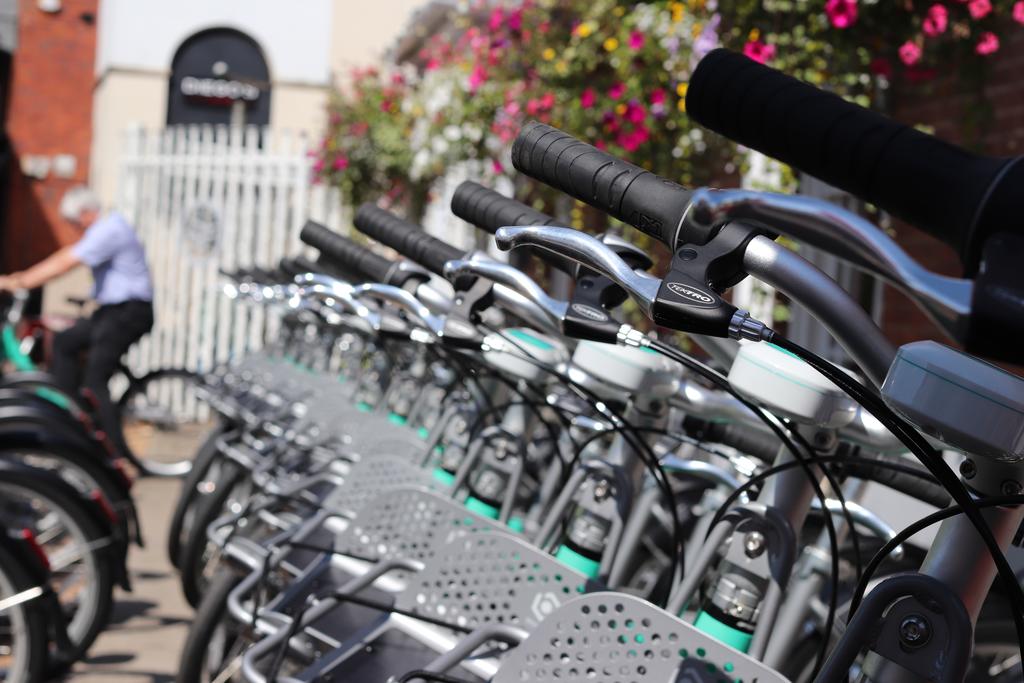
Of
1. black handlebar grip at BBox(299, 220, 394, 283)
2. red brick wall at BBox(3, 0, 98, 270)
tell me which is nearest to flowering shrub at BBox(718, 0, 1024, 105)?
black handlebar grip at BBox(299, 220, 394, 283)

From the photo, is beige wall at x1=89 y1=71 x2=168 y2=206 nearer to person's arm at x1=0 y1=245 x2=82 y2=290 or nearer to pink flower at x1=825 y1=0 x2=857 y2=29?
person's arm at x1=0 y1=245 x2=82 y2=290

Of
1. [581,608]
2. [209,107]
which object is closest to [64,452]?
[581,608]

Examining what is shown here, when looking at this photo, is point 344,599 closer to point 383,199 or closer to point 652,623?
point 652,623

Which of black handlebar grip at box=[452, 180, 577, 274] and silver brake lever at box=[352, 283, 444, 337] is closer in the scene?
black handlebar grip at box=[452, 180, 577, 274]

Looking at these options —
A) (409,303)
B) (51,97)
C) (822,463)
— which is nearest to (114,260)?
(409,303)

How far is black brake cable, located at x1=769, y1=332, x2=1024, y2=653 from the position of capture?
1135 millimetres

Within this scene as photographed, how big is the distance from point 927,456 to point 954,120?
401cm

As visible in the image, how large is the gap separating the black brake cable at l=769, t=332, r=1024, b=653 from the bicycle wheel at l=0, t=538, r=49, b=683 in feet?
9.09

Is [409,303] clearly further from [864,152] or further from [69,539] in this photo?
[69,539]

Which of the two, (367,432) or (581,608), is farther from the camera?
(367,432)

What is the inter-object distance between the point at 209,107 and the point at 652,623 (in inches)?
897

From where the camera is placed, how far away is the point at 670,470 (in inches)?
101

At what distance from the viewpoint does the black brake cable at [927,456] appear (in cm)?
113

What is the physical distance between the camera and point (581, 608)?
1.54 metres
